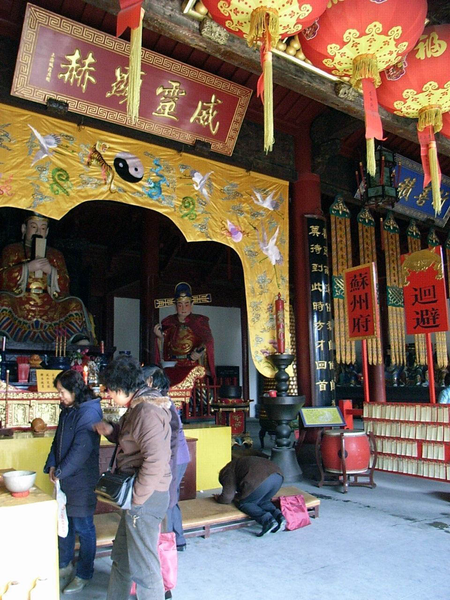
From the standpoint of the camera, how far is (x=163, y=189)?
190 inches

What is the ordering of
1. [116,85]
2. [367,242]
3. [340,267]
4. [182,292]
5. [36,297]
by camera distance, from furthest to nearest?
[36,297] < [182,292] < [367,242] < [340,267] < [116,85]

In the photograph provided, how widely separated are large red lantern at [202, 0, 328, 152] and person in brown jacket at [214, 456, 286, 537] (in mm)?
2006

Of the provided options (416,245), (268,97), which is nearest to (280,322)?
(268,97)

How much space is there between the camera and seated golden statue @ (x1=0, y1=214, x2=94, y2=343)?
6.83 metres

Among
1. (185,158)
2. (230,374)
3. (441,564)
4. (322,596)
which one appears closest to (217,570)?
(322,596)

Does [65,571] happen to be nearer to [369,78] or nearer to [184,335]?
[369,78]

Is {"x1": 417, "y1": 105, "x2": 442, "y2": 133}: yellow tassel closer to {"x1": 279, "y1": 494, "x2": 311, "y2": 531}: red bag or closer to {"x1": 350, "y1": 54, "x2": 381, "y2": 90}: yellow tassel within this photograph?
{"x1": 350, "y1": 54, "x2": 381, "y2": 90}: yellow tassel

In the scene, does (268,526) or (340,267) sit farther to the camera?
(340,267)

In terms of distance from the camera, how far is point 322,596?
7.55ft

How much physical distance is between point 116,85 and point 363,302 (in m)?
3.06

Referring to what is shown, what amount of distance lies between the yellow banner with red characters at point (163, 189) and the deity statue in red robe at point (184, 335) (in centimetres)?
167

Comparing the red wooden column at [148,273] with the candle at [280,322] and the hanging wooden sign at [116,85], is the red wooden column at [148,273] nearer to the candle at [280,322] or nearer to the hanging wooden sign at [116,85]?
the candle at [280,322]

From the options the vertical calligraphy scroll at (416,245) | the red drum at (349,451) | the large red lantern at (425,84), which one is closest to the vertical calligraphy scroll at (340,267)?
the vertical calligraphy scroll at (416,245)

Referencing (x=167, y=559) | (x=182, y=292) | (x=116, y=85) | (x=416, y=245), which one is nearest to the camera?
(x=167, y=559)
